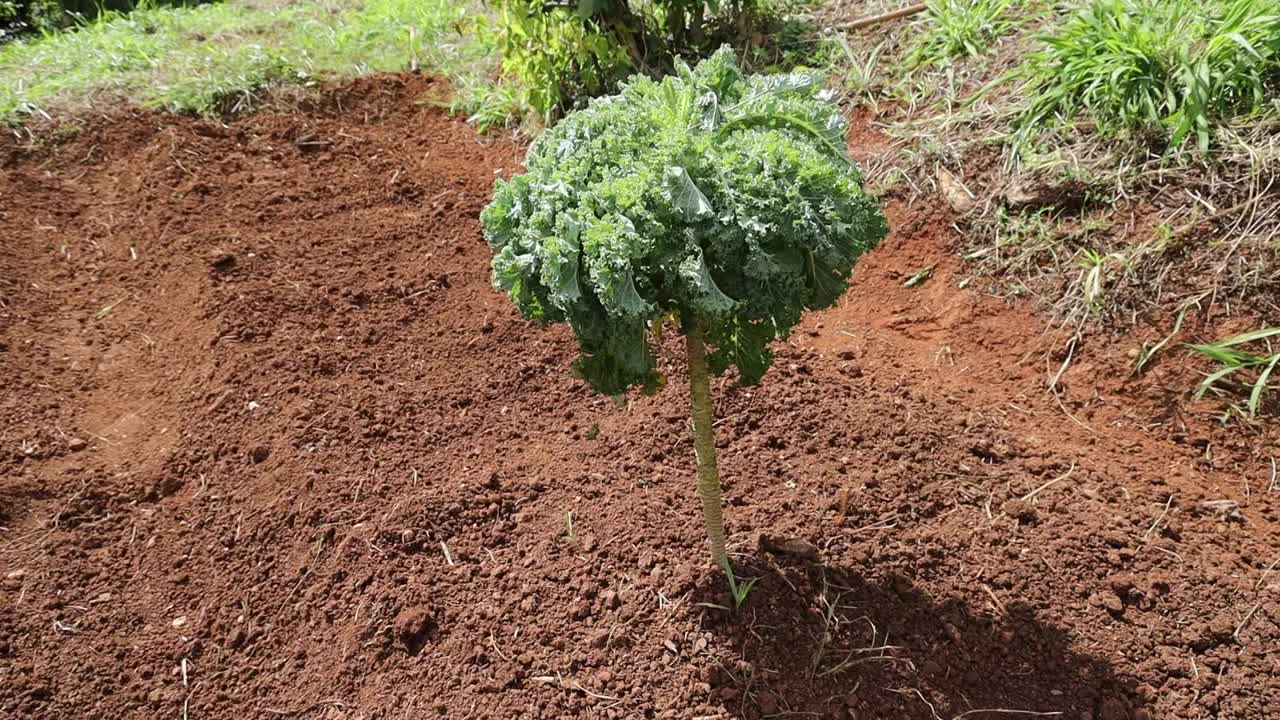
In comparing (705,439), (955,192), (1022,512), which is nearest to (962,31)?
(955,192)

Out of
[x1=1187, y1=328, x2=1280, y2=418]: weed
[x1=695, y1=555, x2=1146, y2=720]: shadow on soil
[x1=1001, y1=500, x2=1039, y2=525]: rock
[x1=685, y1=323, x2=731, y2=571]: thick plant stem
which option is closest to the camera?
[x1=685, y1=323, x2=731, y2=571]: thick plant stem

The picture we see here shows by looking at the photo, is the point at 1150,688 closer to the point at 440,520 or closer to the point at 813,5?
the point at 440,520

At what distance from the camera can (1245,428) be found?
2793 millimetres

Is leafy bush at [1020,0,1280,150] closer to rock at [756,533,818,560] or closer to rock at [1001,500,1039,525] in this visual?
rock at [1001,500,1039,525]

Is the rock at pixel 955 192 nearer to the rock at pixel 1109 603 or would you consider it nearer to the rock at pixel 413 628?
the rock at pixel 1109 603

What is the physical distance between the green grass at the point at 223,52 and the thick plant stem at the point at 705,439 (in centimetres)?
367

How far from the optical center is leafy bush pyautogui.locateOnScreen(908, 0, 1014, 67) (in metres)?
4.19

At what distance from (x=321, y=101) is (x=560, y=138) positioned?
3.45 meters

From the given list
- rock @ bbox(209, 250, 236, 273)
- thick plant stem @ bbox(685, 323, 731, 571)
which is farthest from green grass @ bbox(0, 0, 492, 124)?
thick plant stem @ bbox(685, 323, 731, 571)

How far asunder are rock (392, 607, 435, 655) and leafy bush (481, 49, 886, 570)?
969mm

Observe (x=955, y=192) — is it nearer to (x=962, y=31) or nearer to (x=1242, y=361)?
(x=962, y=31)

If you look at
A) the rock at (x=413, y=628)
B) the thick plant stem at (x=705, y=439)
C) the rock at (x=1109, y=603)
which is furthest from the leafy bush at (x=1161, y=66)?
the rock at (x=413, y=628)

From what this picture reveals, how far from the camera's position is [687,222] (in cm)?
175

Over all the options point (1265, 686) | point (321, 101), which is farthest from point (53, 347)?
point (1265, 686)
